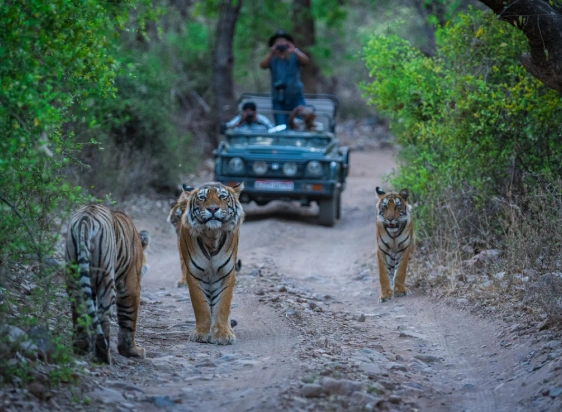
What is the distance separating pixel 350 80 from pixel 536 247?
29.9 meters

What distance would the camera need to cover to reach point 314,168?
15609 mm

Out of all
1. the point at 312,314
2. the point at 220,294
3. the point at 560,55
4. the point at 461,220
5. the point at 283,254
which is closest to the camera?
the point at 220,294

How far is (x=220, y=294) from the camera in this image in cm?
759

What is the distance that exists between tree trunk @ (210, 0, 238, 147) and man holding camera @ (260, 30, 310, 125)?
6202mm

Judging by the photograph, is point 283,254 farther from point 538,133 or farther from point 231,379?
point 231,379

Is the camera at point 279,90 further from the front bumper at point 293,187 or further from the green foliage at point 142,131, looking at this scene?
the green foliage at point 142,131

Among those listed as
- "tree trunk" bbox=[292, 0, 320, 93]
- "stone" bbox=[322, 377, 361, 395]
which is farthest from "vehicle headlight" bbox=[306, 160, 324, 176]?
"tree trunk" bbox=[292, 0, 320, 93]

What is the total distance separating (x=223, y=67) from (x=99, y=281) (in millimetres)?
17692

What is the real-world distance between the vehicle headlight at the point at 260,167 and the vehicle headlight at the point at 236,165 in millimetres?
229

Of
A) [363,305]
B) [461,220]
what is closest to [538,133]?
[461,220]

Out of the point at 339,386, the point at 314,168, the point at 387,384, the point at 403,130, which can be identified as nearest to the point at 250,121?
the point at 314,168

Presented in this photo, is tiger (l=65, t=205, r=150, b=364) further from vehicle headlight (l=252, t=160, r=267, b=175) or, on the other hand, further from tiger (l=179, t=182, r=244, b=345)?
vehicle headlight (l=252, t=160, r=267, b=175)

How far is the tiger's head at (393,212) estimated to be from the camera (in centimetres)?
1002

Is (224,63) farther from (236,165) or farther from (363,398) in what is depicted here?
(363,398)
